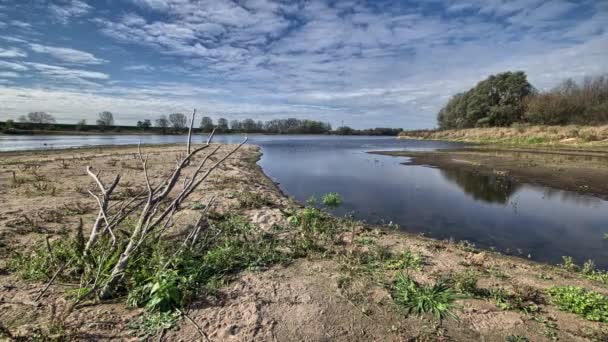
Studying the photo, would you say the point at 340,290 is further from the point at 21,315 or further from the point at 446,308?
the point at 21,315

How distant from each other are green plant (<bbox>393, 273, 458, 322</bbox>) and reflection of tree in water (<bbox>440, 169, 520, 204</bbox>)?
8453 millimetres

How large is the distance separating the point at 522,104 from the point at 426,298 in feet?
240

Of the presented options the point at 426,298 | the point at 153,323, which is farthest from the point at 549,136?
the point at 153,323

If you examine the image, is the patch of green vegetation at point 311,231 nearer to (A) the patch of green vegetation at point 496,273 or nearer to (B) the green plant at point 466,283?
(B) the green plant at point 466,283

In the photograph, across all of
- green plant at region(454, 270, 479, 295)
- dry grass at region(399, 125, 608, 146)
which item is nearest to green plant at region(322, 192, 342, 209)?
green plant at region(454, 270, 479, 295)

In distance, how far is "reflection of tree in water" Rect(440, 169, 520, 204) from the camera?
34.3 ft

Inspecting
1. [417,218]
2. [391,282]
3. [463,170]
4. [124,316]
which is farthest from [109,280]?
[463,170]

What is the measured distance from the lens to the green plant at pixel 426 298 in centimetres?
305

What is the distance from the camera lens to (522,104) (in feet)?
185

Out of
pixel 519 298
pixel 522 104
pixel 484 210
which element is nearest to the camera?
pixel 519 298

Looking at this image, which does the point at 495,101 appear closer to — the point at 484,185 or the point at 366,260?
the point at 484,185

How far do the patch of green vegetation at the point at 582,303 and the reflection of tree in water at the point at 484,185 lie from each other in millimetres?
7532

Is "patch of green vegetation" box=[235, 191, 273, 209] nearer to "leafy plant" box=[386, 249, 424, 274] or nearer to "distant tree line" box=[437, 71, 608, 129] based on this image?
"leafy plant" box=[386, 249, 424, 274]

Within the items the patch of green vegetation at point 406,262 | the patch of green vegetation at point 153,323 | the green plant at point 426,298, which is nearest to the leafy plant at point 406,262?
the patch of green vegetation at point 406,262
